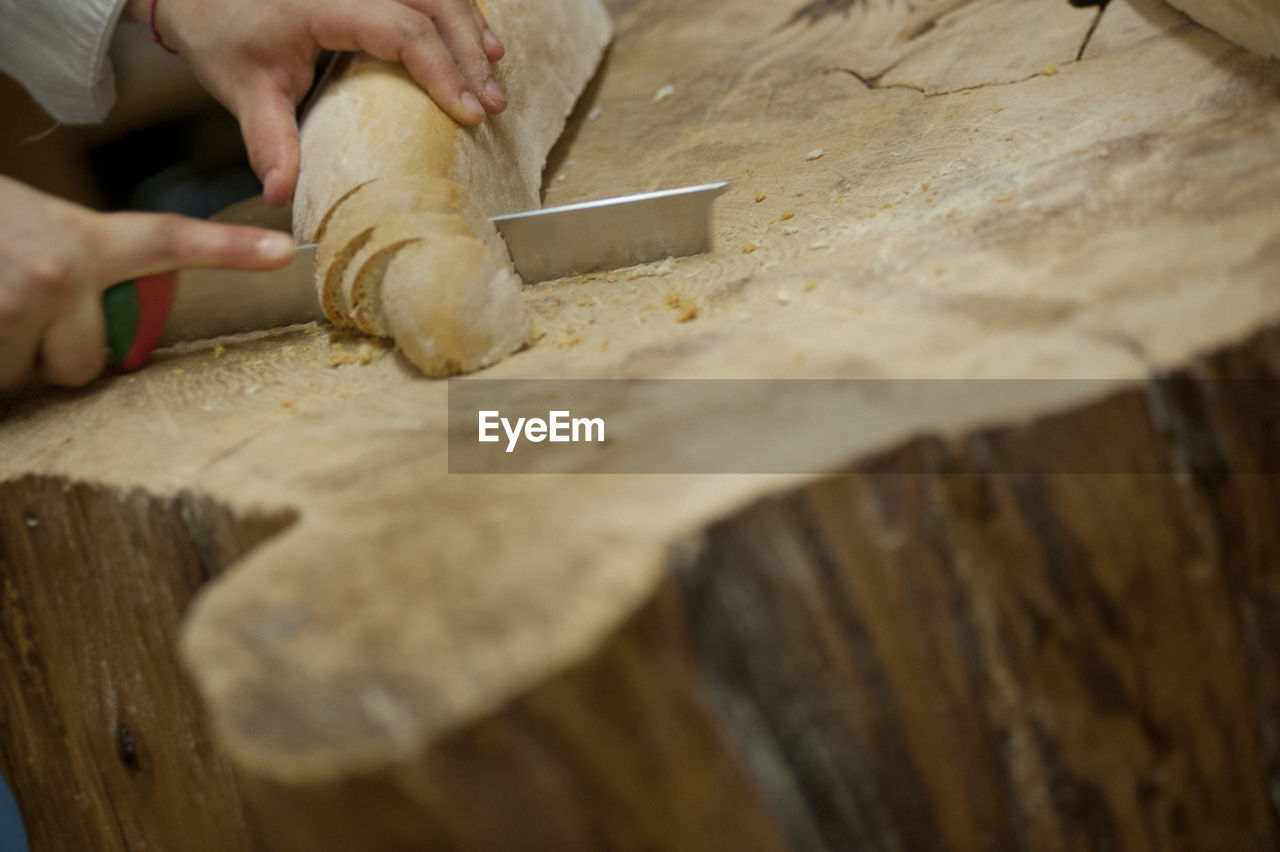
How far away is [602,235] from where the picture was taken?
1.13 m

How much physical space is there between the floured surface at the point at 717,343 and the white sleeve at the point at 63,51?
0.68 m

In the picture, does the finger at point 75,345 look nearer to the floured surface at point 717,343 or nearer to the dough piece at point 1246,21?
the floured surface at point 717,343

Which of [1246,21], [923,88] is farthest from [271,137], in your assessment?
[1246,21]

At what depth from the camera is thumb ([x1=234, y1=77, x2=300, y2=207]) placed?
46.7 inches

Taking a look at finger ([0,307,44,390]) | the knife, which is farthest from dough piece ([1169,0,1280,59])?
finger ([0,307,44,390])

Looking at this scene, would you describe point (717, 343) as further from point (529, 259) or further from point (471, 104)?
point (471, 104)

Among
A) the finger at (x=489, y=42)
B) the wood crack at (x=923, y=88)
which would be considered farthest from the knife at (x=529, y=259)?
the wood crack at (x=923, y=88)

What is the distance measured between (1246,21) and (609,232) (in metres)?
0.78

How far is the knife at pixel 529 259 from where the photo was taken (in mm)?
1080

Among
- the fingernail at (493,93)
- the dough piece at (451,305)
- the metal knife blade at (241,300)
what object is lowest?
the metal knife blade at (241,300)

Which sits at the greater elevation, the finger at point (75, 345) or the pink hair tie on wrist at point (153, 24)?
the pink hair tie on wrist at point (153, 24)

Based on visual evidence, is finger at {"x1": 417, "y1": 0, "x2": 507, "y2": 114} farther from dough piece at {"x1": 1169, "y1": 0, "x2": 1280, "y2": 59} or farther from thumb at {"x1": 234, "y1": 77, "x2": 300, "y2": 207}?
dough piece at {"x1": 1169, "y1": 0, "x2": 1280, "y2": 59}

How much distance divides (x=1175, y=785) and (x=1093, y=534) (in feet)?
0.76

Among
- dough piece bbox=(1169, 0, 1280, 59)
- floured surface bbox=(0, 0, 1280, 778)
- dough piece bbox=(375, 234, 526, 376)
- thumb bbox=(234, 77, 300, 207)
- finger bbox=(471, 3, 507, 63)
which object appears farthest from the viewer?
finger bbox=(471, 3, 507, 63)
